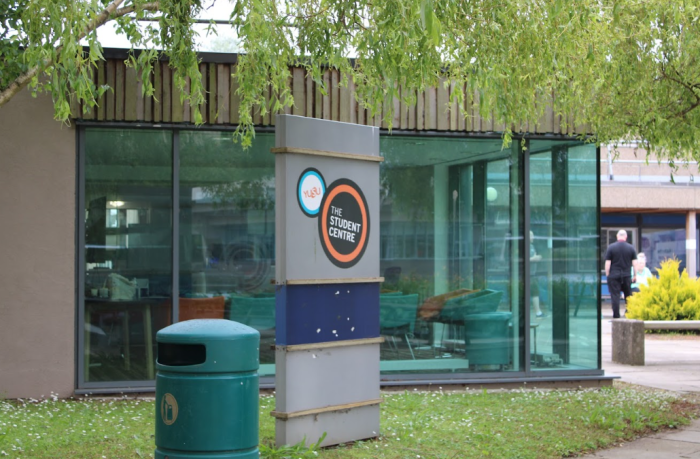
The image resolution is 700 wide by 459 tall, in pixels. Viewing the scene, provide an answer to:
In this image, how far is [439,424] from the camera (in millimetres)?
8039

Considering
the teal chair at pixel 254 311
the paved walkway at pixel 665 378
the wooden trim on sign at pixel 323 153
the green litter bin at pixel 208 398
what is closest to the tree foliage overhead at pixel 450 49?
the wooden trim on sign at pixel 323 153

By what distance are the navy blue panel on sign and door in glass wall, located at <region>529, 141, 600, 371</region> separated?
13.3ft

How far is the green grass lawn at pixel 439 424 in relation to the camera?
22.7 ft

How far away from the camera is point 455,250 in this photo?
425 inches

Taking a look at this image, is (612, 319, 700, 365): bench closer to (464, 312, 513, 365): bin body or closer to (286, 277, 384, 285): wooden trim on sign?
(464, 312, 513, 365): bin body

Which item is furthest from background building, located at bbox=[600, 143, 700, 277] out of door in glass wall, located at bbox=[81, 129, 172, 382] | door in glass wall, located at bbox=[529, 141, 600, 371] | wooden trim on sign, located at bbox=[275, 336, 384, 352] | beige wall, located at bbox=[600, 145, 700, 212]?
wooden trim on sign, located at bbox=[275, 336, 384, 352]

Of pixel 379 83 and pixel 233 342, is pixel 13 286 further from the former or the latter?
pixel 233 342

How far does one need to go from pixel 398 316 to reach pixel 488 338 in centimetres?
121

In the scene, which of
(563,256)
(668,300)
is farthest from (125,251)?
(668,300)

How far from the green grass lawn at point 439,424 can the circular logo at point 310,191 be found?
6.37 feet

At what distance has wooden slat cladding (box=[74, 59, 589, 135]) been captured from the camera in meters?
9.59

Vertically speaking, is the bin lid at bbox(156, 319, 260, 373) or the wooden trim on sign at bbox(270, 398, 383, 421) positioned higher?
the bin lid at bbox(156, 319, 260, 373)

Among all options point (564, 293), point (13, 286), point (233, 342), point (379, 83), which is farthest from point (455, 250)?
point (233, 342)

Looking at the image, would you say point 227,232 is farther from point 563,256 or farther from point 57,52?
point 563,256
